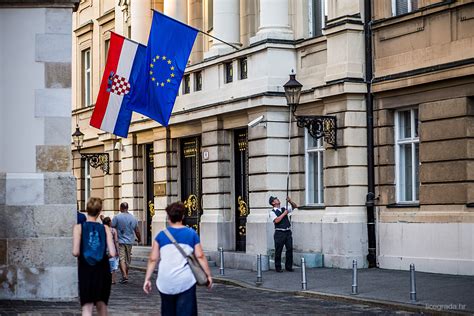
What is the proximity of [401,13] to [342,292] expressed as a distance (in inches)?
299

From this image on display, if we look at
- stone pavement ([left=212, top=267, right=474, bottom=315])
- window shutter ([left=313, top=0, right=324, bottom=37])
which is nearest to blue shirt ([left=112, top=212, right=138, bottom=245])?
stone pavement ([left=212, top=267, right=474, bottom=315])

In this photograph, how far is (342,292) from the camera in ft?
75.2

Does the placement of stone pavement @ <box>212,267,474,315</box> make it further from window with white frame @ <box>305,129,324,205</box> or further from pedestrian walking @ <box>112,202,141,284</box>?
window with white frame @ <box>305,129,324,205</box>

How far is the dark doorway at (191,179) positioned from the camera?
36.4 m

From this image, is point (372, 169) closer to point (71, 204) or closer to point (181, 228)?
point (71, 204)

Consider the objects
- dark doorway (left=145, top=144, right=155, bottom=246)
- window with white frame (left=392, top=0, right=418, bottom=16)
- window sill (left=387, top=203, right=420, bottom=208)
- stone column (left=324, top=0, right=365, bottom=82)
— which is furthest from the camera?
dark doorway (left=145, top=144, right=155, bottom=246)

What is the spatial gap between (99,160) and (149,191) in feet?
12.6

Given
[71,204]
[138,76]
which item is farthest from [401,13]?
[71,204]

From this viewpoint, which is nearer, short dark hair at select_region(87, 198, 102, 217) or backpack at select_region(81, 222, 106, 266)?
backpack at select_region(81, 222, 106, 266)

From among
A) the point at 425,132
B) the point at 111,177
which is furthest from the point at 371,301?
the point at 111,177

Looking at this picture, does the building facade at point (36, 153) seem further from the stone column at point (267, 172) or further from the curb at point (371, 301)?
the stone column at point (267, 172)

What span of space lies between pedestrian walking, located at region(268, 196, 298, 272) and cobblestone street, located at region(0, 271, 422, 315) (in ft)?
11.2

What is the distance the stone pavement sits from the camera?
2003 cm

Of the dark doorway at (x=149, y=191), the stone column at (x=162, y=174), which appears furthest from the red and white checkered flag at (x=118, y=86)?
the dark doorway at (x=149, y=191)
